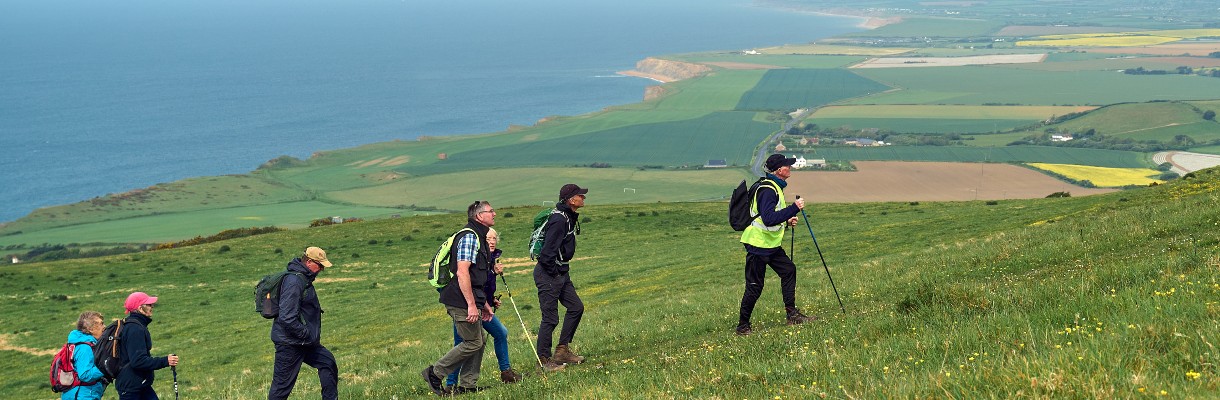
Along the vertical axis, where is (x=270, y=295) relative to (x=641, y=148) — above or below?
above

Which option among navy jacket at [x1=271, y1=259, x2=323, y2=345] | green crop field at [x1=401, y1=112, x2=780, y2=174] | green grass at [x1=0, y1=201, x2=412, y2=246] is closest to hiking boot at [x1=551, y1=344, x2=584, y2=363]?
navy jacket at [x1=271, y1=259, x2=323, y2=345]

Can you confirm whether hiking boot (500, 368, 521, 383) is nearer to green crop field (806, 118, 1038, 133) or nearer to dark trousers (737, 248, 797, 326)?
dark trousers (737, 248, 797, 326)

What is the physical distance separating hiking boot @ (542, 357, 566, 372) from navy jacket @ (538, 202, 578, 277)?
1.54 metres

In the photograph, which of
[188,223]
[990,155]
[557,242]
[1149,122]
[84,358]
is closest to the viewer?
[84,358]

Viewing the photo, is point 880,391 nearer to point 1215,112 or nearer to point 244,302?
point 244,302

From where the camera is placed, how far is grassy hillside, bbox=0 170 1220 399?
916 centimetres

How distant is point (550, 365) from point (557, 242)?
216cm

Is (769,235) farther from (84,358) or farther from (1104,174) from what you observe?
(1104,174)

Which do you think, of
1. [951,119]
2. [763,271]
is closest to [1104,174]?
[951,119]

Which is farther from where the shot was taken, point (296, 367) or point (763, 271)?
point (763, 271)

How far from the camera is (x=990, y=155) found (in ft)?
478

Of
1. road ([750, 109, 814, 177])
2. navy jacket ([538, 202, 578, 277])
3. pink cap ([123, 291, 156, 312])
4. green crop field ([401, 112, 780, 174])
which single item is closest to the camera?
pink cap ([123, 291, 156, 312])

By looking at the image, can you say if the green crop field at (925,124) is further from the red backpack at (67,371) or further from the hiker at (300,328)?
the red backpack at (67,371)

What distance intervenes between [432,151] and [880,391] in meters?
172
